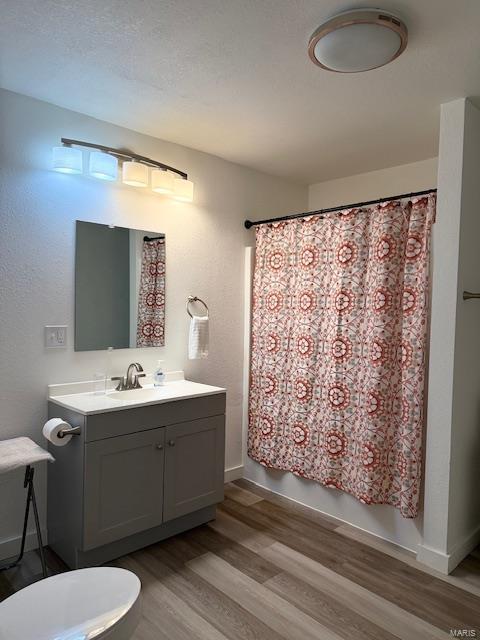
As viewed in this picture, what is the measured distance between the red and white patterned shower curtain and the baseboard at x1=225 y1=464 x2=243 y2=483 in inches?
9.7

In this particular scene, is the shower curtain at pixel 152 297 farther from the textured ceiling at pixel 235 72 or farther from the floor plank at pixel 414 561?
the floor plank at pixel 414 561

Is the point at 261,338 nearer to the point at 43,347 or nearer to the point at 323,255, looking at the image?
the point at 323,255

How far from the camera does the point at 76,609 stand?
4.43 ft

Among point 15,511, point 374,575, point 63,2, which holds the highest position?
point 63,2

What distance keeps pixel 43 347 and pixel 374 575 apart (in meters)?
2.12

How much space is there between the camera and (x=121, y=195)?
2.74 m

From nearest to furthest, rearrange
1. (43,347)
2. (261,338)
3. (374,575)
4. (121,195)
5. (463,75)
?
(463,75) < (374,575) < (43,347) < (121,195) < (261,338)

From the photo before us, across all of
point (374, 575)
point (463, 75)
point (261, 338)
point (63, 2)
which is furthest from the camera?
point (261, 338)

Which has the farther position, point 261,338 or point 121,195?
point 261,338

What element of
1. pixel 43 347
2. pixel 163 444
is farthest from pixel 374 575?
pixel 43 347

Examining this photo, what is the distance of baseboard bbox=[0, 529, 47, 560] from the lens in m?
2.31

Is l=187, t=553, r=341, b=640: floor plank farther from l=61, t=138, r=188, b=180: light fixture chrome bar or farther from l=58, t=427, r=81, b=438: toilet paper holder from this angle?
l=61, t=138, r=188, b=180: light fixture chrome bar

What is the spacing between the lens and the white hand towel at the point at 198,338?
9.71 feet

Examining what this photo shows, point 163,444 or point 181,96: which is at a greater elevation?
point 181,96
